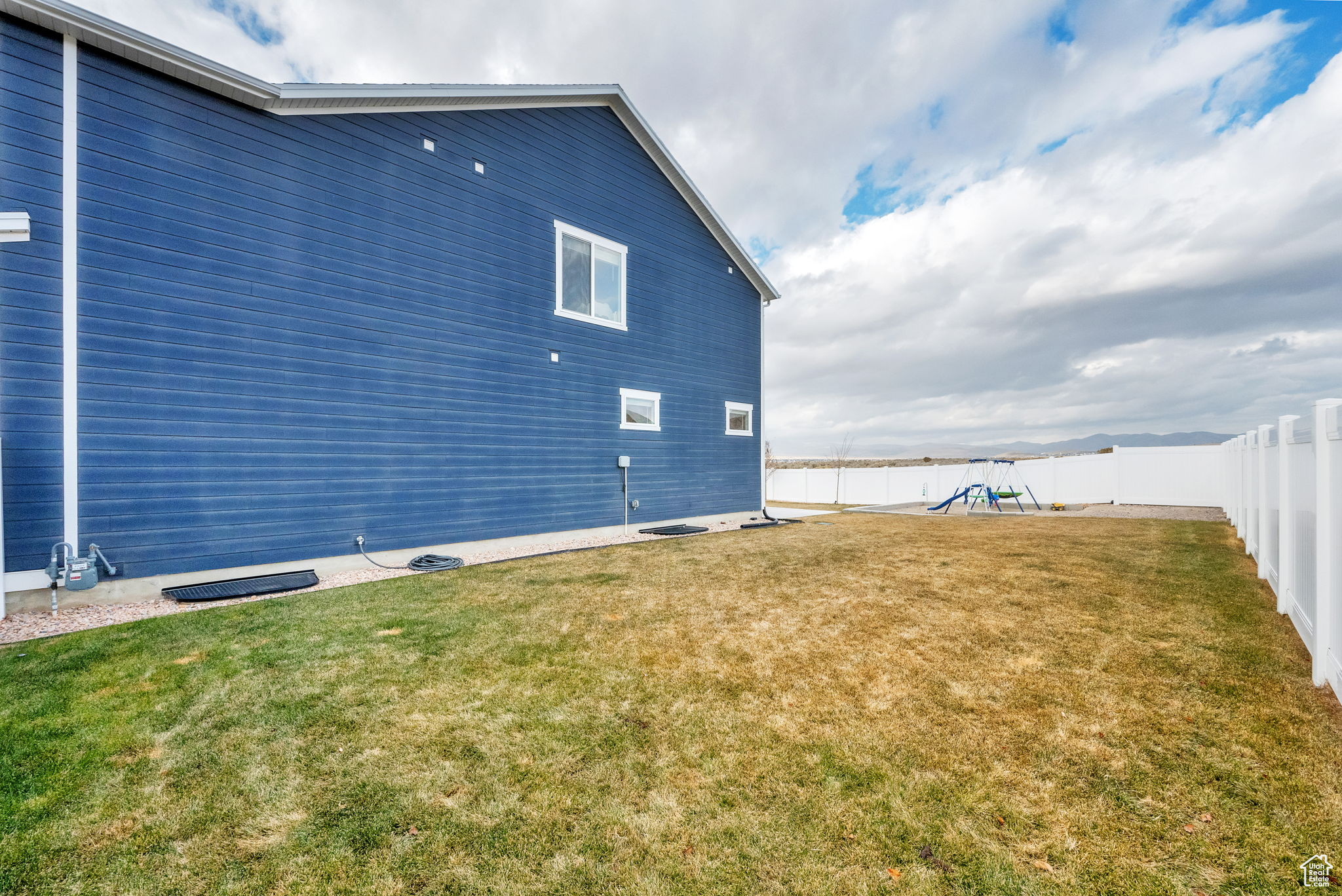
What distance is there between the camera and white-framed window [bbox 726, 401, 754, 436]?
11.9 meters

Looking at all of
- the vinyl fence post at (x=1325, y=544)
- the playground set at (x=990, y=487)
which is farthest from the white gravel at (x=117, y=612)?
the playground set at (x=990, y=487)

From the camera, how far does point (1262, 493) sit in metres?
5.12

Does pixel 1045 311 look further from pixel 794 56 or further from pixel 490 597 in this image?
pixel 490 597

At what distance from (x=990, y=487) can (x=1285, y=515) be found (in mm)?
15265

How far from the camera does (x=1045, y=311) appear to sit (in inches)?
1037

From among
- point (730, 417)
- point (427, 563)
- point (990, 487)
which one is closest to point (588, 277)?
point (730, 417)

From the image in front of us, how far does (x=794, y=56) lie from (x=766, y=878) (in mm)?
11978

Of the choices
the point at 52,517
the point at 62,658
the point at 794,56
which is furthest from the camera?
the point at 794,56

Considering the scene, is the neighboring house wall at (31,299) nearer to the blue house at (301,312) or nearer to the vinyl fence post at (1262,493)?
the blue house at (301,312)

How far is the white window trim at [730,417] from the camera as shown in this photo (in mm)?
11742

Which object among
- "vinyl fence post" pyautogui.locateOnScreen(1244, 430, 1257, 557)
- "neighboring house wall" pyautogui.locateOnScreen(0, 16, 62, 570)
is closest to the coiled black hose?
"neighboring house wall" pyautogui.locateOnScreen(0, 16, 62, 570)

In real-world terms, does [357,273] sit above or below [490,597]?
above

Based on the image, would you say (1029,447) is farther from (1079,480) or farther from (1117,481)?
(1117,481)

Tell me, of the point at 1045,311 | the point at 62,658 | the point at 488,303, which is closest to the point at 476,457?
the point at 488,303
